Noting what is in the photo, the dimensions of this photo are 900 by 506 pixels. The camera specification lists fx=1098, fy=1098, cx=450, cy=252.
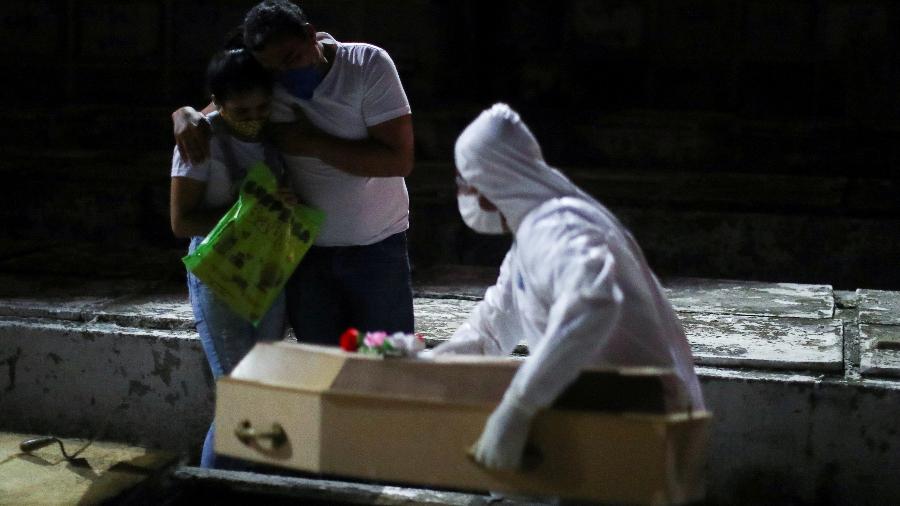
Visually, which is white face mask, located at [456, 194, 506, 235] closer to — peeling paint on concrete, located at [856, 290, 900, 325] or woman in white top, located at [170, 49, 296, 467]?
woman in white top, located at [170, 49, 296, 467]

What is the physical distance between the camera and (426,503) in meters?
3.71

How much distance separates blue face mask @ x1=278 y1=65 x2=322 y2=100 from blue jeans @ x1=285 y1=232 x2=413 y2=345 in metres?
0.54

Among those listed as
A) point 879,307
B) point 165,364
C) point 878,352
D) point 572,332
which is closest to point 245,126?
point 572,332

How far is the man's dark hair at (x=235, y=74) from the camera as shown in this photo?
331 centimetres

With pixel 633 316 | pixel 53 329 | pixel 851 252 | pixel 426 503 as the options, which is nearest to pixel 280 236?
pixel 426 503

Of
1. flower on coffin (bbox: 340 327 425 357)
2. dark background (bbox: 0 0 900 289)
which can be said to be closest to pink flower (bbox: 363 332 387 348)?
flower on coffin (bbox: 340 327 425 357)

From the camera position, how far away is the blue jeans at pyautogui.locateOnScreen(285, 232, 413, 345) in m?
3.70

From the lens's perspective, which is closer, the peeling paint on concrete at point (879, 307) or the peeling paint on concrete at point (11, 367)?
the peeling paint on concrete at point (11, 367)

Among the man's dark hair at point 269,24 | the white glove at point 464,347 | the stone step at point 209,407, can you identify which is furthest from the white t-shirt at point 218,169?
the stone step at point 209,407

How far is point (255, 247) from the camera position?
3.53 m

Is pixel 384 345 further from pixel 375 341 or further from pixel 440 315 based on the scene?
pixel 440 315

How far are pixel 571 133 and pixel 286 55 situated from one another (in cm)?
635

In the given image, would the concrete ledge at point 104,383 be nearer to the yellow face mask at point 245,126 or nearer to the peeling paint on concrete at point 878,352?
the yellow face mask at point 245,126

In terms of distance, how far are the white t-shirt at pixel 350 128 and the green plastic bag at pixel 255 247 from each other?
10 cm
